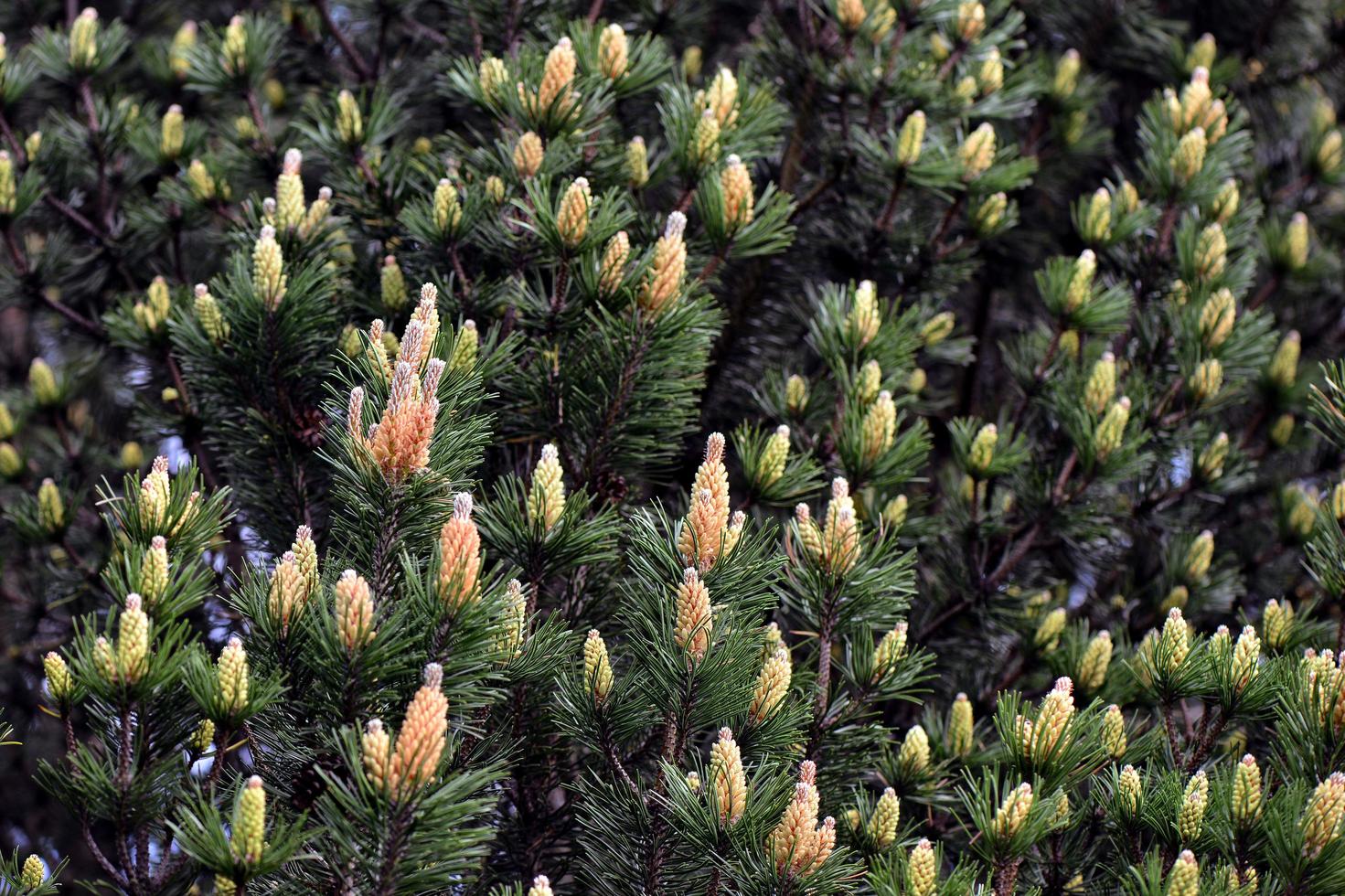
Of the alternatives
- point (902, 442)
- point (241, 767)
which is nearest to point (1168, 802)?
point (902, 442)

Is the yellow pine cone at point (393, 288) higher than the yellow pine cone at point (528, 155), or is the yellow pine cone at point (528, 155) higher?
the yellow pine cone at point (528, 155)

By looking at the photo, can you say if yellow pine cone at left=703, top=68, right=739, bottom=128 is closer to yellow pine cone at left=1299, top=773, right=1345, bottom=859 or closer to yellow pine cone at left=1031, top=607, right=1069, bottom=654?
yellow pine cone at left=1031, top=607, right=1069, bottom=654

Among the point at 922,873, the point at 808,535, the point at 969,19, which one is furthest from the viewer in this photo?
the point at 969,19

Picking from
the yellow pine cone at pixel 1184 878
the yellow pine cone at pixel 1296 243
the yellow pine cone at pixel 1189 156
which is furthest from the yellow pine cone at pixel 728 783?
the yellow pine cone at pixel 1296 243

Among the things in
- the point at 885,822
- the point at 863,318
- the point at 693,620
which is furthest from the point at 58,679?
the point at 863,318

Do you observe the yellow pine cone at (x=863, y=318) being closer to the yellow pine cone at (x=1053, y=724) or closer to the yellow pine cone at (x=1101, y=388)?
the yellow pine cone at (x=1101, y=388)

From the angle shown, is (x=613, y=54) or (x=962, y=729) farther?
(x=613, y=54)

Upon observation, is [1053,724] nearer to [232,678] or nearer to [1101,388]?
[1101,388]
